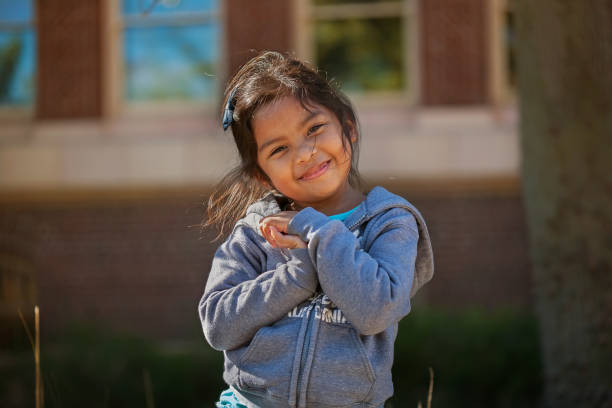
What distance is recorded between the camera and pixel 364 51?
902 centimetres

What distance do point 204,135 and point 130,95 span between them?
4.47 feet

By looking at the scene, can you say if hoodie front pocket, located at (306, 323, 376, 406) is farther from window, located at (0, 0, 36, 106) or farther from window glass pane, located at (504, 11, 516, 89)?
window, located at (0, 0, 36, 106)

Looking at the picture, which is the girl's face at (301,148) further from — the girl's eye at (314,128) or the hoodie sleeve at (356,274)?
the hoodie sleeve at (356,274)

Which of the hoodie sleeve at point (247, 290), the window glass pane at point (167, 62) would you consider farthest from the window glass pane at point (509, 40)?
the hoodie sleeve at point (247, 290)

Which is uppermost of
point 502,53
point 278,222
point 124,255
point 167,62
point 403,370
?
point 167,62

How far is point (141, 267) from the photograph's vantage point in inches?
351

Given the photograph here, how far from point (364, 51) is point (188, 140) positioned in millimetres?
2277

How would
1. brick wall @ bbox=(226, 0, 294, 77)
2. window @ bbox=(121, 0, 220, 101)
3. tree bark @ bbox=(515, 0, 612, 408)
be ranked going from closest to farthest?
tree bark @ bbox=(515, 0, 612, 408)
brick wall @ bbox=(226, 0, 294, 77)
window @ bbox=(121, 0, 220, 101)

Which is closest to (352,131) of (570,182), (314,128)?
(314,128)

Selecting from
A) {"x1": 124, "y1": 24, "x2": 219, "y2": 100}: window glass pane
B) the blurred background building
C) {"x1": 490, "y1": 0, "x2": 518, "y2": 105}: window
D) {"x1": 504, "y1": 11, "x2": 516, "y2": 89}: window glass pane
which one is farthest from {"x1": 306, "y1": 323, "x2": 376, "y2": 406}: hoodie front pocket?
{"x1": 124, "y1": 24, "x2": 219, "y2": 100}: window glass pane

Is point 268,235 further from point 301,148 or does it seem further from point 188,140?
point 188,140

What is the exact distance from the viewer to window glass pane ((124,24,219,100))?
9.27m

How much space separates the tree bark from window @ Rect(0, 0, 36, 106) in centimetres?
680

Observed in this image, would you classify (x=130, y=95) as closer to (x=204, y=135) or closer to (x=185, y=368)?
(x=204, y=135)
